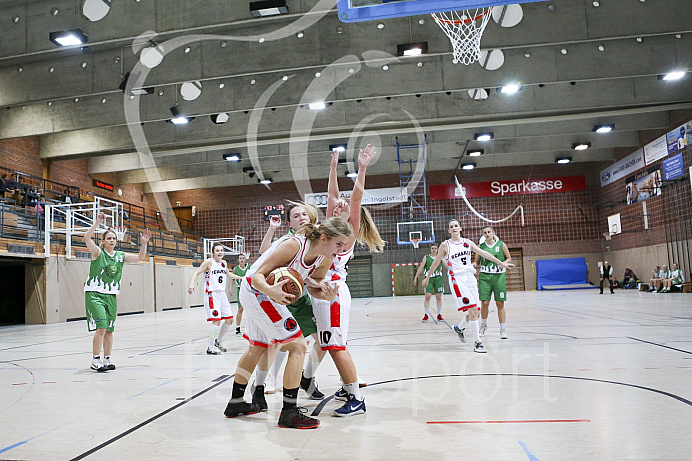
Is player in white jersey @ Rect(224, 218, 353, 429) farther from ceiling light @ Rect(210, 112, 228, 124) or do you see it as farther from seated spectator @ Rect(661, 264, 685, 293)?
seated spectator @ Rect(661, 264, 685, 293)

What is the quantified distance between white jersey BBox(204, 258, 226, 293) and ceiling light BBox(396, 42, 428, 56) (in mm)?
7352

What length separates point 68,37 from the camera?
11922 mm

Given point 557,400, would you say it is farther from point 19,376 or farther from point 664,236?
point 664,236

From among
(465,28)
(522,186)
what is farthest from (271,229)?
(522,186)

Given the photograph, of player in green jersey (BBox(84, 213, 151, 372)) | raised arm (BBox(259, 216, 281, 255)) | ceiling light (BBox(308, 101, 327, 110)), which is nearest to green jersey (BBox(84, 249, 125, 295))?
player in green jersey (BBox(84, 213, 151, 372))

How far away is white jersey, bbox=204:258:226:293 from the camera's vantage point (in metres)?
8.36

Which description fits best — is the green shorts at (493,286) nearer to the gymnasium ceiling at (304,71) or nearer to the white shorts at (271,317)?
the white shorts at (271,317)

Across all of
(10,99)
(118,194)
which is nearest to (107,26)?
(10,99)

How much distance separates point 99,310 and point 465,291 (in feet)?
16.2

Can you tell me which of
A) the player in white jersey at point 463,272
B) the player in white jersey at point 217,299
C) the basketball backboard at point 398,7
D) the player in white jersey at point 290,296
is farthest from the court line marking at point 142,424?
the basketball backboard at point 398,7

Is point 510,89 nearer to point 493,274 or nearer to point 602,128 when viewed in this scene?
point 602,128

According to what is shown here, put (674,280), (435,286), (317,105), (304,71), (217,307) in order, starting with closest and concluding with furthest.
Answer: (217,307) < (435,286) < (304,71) < (317,105) < (674,280)

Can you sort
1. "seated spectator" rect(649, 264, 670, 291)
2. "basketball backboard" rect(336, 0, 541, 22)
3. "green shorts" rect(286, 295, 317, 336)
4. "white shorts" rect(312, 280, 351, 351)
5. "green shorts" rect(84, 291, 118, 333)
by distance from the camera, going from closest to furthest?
"white shorts" rect(312, 280, 351, 351), "green shorts" rect(286, 295, 317, 336), "basketball backboard" rect(336, 0, 541, 22), "green shorts" rect(84, 291, 118, 333), "seated spectator" rect(649, 264, 670, 291)

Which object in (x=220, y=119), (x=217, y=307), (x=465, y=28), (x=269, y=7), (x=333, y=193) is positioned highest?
(x=269, y=7)
